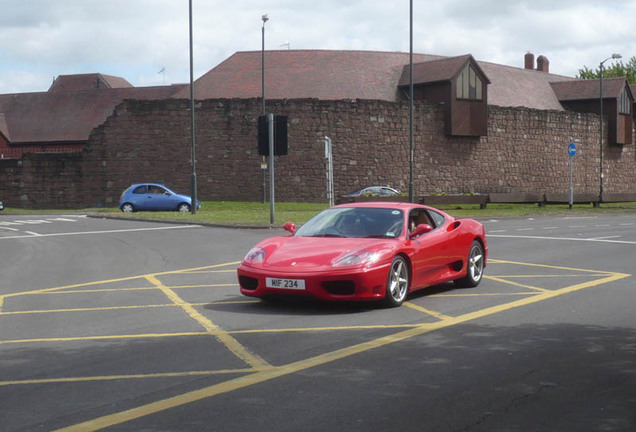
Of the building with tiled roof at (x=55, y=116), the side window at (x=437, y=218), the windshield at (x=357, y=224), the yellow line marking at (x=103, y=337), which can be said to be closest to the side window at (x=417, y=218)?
the side window at (x=437, y=218)

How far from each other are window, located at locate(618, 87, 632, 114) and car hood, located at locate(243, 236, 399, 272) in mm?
55040

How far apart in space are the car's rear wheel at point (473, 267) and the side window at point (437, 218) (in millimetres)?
635

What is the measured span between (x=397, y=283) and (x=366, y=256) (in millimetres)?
597

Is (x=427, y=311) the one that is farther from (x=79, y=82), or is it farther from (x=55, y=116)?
(x=79, y=82)

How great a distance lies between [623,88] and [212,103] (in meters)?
32.3

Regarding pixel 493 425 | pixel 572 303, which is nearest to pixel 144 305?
pixel 572 303

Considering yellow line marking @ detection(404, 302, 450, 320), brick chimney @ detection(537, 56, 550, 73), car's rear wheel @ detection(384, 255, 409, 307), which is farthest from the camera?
brick chimney @ detection(537, 56, 550, 73)

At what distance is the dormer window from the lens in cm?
4838

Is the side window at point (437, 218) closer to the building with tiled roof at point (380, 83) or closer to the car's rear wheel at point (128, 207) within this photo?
the car's rear wheel at point (128, 207)

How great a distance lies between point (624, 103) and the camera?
60.8 metres

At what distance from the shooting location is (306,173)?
45.1 m

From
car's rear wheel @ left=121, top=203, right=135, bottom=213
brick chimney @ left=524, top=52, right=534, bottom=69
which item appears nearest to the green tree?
brick chimney @ left=524, top=52, right=534, bottom=69

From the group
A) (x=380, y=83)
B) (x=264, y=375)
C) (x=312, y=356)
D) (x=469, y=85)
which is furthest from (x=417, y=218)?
(x=380, y=83)

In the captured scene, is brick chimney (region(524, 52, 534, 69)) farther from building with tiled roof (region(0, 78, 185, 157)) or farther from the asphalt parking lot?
the asphalt parking lot
